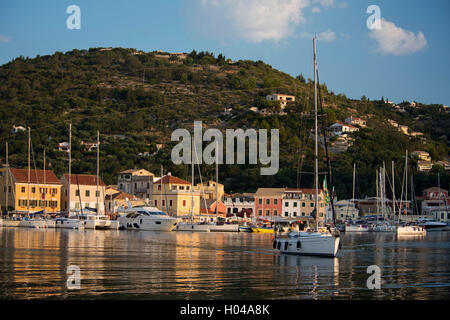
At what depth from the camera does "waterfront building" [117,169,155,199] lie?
9344cm

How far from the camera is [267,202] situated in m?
94.2

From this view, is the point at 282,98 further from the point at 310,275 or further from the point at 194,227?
the point at 310,275

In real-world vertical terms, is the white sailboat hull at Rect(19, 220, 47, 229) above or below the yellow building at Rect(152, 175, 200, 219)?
below

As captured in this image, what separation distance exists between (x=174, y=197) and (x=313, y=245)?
5349cm

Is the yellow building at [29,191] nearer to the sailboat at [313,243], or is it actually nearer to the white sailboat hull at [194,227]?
the white sailboat hull at [194,227]

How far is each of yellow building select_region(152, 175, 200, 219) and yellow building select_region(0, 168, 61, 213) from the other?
14198mm

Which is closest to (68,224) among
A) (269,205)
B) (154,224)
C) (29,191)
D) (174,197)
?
(154,224)

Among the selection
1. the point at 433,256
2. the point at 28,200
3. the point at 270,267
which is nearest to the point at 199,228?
the point at 28,200

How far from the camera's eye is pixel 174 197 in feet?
277

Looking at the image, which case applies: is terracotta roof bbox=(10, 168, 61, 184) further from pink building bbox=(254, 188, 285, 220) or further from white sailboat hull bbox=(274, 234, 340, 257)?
white sailboat hull bbox=(274, 234, 340, 257)

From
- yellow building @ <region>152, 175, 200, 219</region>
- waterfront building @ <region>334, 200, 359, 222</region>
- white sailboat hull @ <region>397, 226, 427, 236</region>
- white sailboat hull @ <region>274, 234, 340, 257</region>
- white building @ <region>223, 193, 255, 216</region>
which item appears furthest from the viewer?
waterfront building @ <region>334, 200, 359, 222</region>

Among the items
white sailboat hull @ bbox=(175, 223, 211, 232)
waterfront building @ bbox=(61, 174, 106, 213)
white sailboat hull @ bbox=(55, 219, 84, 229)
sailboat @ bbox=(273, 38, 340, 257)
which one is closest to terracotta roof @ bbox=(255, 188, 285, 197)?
waterfront building @ bbox=(61, 174, 106, 213)
